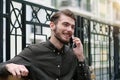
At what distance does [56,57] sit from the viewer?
264cm

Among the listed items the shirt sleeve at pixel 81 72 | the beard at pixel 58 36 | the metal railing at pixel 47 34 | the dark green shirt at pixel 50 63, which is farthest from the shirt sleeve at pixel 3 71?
the metal railing at pixel 47 34

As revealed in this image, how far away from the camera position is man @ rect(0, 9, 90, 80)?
2.51 meters

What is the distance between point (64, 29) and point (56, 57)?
0.21m

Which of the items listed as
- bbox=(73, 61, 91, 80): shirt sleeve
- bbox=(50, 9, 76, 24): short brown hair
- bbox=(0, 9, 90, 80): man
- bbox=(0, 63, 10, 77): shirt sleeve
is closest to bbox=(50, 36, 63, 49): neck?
bbox=(0, 9, 90, 80): man

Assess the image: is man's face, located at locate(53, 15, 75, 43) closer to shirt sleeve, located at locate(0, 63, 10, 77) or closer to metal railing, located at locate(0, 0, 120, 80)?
shirt sleeve, located at locate(0, 63, 10, 77)

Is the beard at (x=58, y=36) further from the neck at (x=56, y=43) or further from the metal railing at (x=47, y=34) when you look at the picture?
the metal railing at (x=47, y=34)

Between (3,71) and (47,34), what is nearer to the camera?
(3,71)

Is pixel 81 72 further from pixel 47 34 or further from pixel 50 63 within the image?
pixel 47 34

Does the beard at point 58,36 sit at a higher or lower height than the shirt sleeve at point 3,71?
higher

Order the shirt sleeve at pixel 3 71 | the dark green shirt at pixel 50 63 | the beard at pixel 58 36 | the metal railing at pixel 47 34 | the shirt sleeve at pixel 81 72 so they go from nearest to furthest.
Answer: the shirt sleeve at pixel 3 71 → the dark green shirt at pixel 50 63 → the beard at pixel 58 36 → the shirt sleeve at pixel 81 72 → the metal railing at pixel 47 34

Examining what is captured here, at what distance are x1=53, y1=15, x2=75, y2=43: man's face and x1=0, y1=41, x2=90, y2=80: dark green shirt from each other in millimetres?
89

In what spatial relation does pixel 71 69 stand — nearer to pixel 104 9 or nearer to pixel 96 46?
pixel 96 46

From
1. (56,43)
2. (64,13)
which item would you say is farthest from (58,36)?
(64,13)

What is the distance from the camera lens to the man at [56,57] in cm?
251
